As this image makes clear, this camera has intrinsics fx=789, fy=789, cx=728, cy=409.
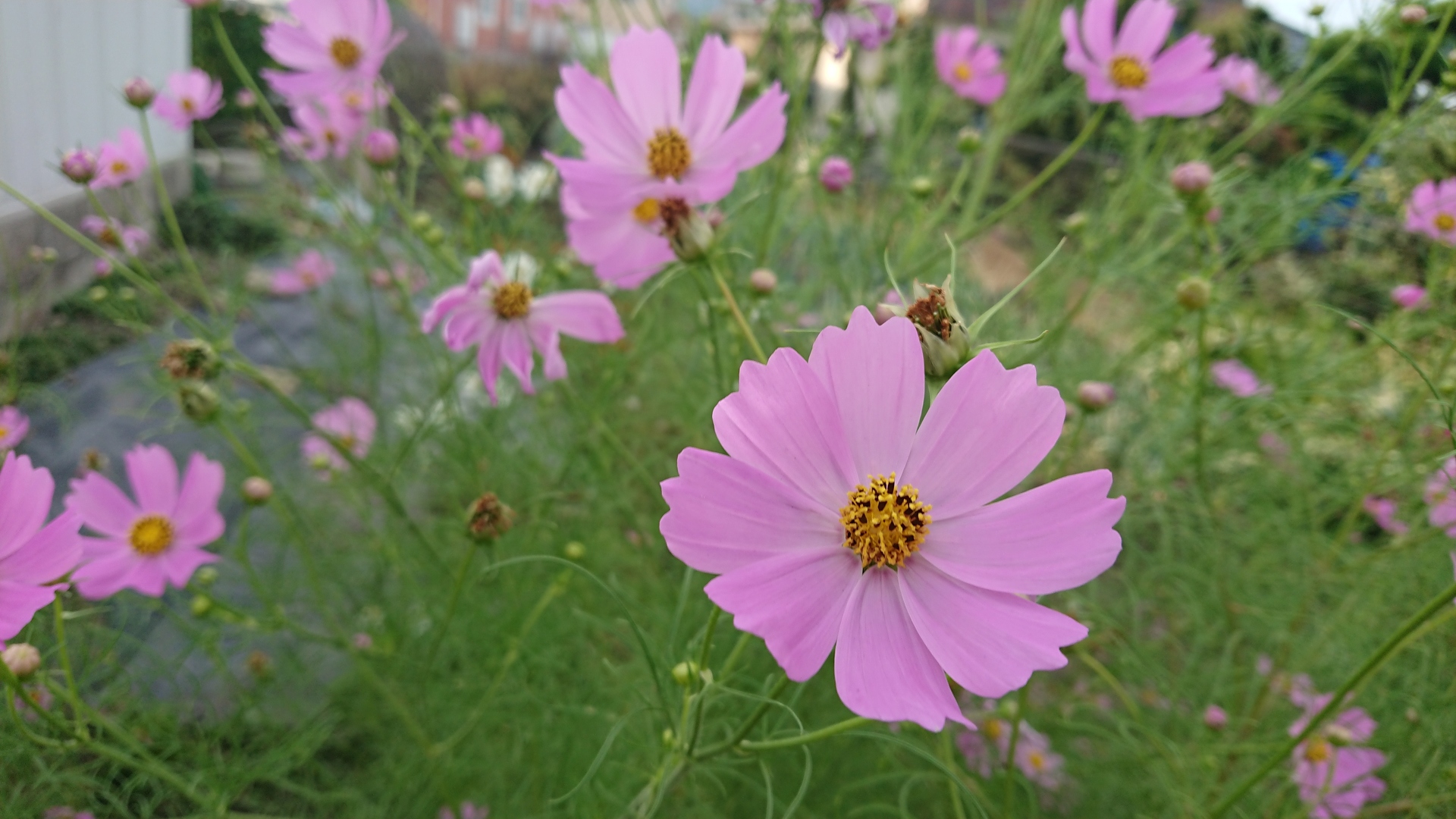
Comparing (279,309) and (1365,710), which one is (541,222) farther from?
(1365,710)

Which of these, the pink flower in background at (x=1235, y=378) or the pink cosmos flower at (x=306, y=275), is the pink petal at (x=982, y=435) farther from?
the pink cosmos flower at (x=306, y=275)

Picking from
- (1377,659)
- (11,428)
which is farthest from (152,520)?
(1377,659)

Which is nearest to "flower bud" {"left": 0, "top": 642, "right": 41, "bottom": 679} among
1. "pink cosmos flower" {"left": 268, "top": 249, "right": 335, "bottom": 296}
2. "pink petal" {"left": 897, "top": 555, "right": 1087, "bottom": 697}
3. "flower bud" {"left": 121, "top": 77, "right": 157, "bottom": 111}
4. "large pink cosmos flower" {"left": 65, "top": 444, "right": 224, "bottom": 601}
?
"large pink cosmos flower" {"left": 65, "top": 444, "right": 224, "bottom": 601}

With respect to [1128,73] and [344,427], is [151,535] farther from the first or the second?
[1128,73]

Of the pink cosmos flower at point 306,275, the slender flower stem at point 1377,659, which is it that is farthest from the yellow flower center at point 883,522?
the pink cosmos flower at point 306,275

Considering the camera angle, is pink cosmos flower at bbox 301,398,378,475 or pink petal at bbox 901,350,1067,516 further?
pink cosmos flower at bbox 301,398,378,475

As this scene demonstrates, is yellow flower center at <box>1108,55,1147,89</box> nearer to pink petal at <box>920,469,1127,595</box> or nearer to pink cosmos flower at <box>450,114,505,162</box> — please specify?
pink petal at <box>920,469,1127,595</box>

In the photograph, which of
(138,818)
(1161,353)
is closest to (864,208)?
(1161,353)
